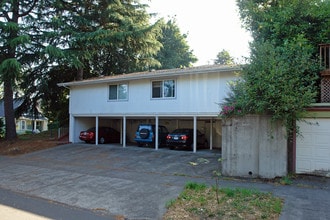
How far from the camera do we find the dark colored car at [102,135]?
21828mm

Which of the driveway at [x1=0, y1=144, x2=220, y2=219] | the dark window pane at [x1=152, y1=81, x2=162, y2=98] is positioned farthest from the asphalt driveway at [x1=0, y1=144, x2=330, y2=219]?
the dark window pane at [x1=152, y1=81, x2=162, y2=98]

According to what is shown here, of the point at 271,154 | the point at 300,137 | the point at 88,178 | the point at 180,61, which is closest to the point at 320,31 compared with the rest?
the point at 300,137

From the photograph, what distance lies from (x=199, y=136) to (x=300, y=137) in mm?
9900

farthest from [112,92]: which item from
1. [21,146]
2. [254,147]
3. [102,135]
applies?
[254,147]

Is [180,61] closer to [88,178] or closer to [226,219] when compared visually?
[88,178]

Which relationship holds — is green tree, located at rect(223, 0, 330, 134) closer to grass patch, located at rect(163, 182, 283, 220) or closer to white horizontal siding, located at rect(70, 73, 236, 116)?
grass patch, located at rect(163, 182, 283, 220)

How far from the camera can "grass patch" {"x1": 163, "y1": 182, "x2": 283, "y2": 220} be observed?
675 cm

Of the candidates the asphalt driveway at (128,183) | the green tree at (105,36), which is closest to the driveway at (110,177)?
the asphalt driveway at (128,183)

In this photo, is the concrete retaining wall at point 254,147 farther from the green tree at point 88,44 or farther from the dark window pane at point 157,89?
the green tree at point 88,44

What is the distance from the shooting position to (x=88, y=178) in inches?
439

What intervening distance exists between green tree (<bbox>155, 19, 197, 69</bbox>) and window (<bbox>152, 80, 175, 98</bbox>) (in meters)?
15.2

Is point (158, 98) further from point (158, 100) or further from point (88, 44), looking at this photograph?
point (88, 44)

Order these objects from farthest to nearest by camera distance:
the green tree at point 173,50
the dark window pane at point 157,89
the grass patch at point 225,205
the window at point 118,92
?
the green tree at point 173,50
the window at point 118,92
the dark window pane at point 157,89
the grass patch at point 225,205

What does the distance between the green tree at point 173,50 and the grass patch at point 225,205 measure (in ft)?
88.1
